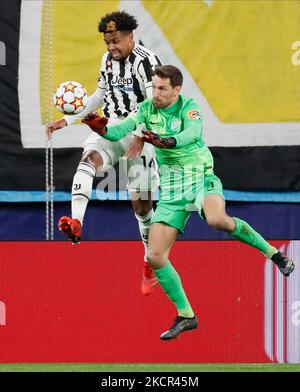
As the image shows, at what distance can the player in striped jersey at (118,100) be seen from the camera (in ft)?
34.5

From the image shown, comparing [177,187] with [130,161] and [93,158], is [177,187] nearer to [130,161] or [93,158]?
[93,158]

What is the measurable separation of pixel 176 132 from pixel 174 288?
1213 mm

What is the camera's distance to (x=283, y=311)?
11.2m

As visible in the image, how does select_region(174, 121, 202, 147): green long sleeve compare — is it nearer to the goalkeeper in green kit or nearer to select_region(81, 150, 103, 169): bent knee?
the goalkeeper in green kit

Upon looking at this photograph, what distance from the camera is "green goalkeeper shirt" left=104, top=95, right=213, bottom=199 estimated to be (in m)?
10.0

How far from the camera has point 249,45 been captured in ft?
44.1

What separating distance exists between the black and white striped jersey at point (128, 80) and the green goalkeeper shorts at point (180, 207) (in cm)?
94
